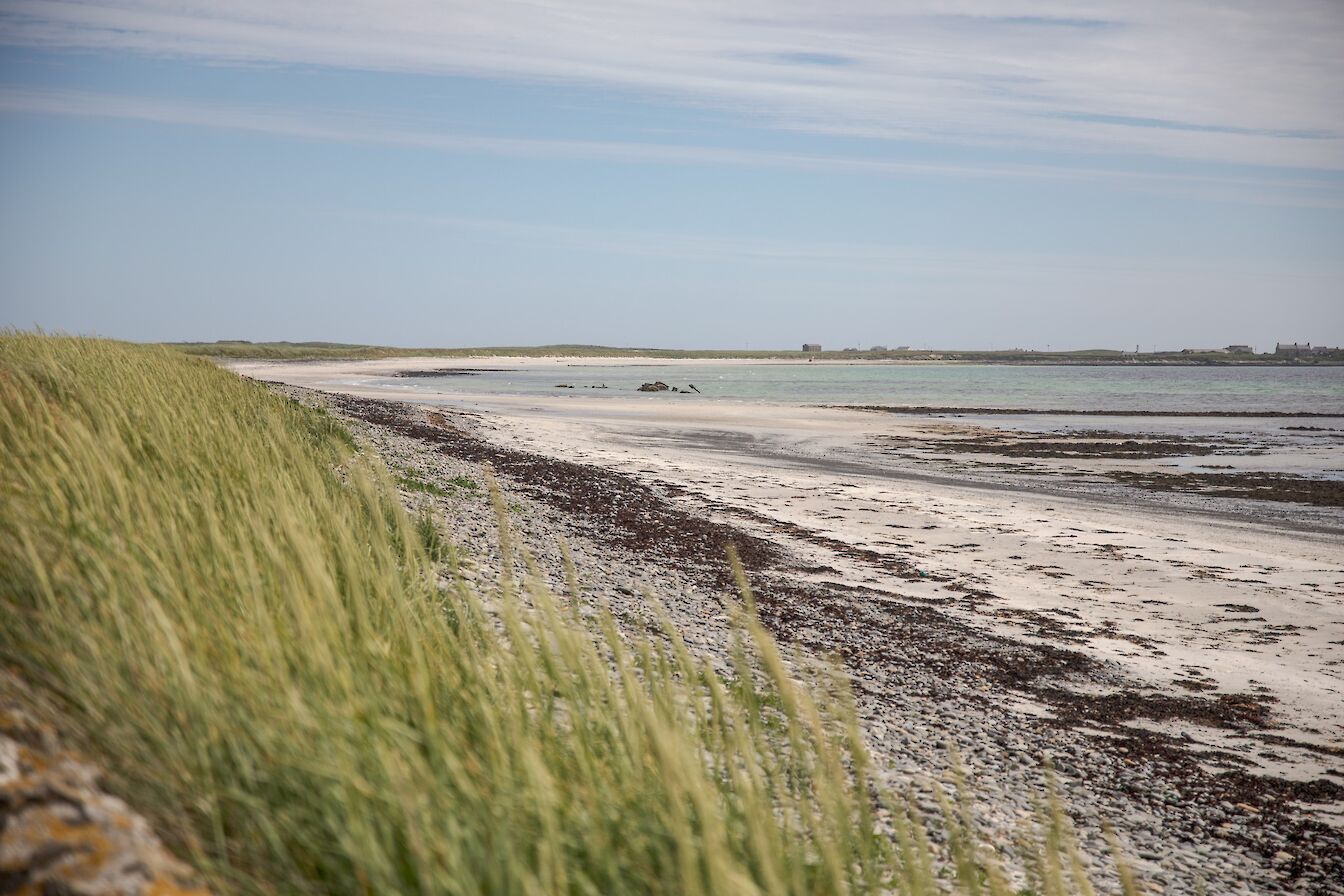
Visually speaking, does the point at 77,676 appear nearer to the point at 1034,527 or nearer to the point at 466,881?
the point at 466,881

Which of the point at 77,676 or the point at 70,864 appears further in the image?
the point at 77,676

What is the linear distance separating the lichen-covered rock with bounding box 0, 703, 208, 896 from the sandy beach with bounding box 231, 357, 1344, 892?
85.1 inches

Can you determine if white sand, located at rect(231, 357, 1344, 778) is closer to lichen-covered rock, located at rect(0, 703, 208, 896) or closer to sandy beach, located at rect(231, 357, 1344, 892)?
sandy beach, located at rect(231, 357, 1344, 892)

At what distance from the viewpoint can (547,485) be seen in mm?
20703

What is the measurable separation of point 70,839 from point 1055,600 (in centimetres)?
1372

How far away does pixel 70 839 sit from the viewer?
2.07 m

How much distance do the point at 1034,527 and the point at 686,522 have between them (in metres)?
7.11

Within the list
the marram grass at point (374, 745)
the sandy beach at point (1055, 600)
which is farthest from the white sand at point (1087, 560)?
the marram grass at point (374, 745)

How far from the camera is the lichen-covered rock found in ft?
6.57

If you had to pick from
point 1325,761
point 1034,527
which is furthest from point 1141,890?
point 1034,527

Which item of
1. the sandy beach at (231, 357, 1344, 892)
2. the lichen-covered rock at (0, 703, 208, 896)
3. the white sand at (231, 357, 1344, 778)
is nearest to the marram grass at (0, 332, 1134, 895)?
the lichen-covered rock at (0, 703, 208, 896)

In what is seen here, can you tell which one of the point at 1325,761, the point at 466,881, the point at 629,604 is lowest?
the point at 1325,761

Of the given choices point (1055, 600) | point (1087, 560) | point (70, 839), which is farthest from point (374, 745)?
point (1087, 560)

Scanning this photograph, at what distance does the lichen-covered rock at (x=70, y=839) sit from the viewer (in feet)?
6.57
